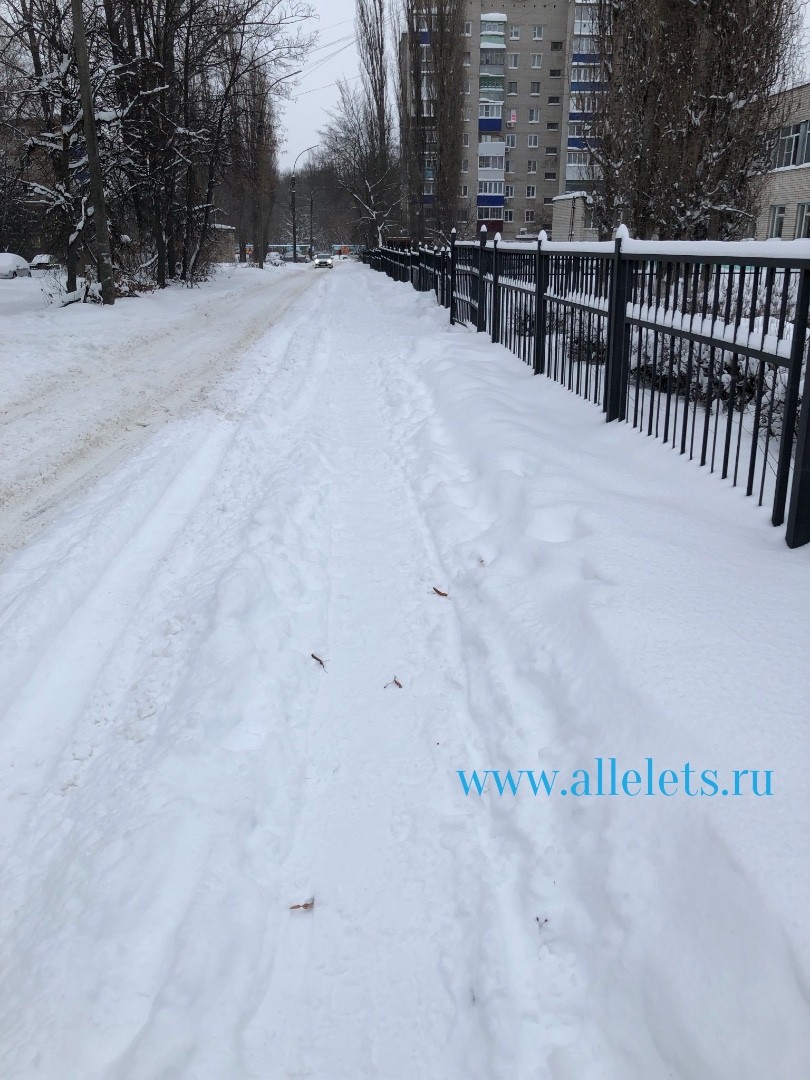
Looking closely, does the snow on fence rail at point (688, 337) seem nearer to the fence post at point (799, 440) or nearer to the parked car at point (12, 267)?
the fence post at point (799, 440)

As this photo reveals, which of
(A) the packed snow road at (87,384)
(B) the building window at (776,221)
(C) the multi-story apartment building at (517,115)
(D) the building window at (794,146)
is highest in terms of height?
(C) the multi-story apartment building at (517,115)

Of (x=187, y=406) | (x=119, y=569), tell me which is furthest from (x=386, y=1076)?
(x=187, y=406)

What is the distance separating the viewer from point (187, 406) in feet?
28.4

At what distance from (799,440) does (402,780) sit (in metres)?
2.48

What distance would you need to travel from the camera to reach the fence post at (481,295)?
1259 cm

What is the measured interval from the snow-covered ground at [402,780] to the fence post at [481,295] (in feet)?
24.8

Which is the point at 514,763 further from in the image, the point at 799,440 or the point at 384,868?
the point at 799,440

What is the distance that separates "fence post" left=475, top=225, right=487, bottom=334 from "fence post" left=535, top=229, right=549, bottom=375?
3.40m

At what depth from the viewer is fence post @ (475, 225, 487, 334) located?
496 inches

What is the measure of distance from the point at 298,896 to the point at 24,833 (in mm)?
1011

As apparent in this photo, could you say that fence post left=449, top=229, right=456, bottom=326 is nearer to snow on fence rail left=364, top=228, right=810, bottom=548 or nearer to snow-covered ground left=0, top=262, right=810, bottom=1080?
snow on fence rail left=364, top=228, right=810, bottom=548

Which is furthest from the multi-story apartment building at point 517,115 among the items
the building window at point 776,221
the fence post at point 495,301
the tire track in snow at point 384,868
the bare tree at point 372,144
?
the tire track in snow at point 384,868

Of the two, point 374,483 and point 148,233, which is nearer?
point 374,483

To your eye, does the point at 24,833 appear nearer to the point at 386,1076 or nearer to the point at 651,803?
the point at 386,1076
